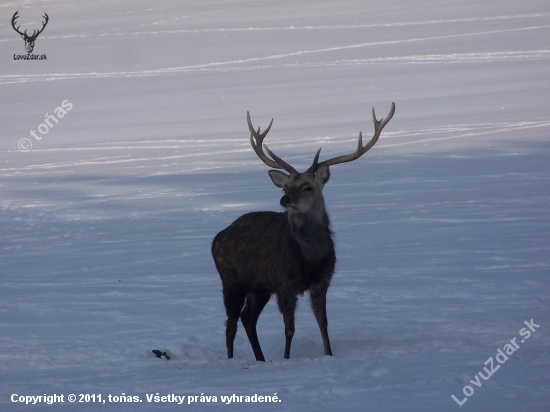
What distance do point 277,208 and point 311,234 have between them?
6.72m

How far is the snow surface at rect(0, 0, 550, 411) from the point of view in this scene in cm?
602

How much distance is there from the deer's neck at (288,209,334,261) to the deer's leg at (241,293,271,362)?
1.89 feet

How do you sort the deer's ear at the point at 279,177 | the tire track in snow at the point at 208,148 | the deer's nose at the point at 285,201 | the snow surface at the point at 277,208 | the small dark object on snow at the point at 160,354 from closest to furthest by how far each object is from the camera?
the snow surface at the point at 277,208, the deer's nose at the point at 285,201, the small dark object on snow at the point at 160,354, the deer's ear at the point at 279,177, the tire track in snow at the point at 208,148

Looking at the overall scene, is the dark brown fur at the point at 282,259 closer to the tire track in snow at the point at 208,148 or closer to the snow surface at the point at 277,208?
the snow surface at the point at 277,208

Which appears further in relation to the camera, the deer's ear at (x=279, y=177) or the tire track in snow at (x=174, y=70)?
the tire track in snow at (x=174, y=70)

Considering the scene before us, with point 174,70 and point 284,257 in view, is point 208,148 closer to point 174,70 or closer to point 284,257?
point 284,257

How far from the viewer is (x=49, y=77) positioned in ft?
128

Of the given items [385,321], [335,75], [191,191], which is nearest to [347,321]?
[385,321]

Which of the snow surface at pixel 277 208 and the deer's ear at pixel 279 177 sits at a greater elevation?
the deer's ear at pixel 279 177

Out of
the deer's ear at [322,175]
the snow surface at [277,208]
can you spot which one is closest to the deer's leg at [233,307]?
the snow surface at [277,208]

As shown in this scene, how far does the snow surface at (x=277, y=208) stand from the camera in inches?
237

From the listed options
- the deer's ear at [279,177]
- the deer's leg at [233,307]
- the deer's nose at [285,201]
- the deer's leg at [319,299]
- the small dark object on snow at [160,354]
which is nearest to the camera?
the deer's nose at [285,201]

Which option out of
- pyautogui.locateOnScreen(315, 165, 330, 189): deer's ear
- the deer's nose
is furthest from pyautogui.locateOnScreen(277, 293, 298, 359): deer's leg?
pyautogui.locateOnScreen(315, 165, 330, 189): deer's ear

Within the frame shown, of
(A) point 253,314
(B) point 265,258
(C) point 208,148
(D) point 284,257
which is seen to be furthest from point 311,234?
(C) point 208,148
